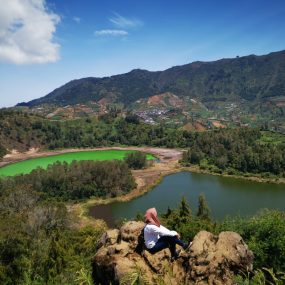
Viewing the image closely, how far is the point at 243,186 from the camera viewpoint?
3607 inches

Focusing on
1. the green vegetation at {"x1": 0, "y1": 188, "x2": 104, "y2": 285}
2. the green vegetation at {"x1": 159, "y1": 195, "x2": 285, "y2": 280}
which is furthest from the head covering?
the green vegetation at {"x1": 159, "y1": 195, "x2": 285, "y2": 280}

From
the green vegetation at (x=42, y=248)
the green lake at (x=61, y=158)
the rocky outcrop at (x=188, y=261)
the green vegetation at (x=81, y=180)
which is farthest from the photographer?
the green lake at (x=61, y=158)

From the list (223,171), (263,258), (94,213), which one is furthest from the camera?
(223,171)

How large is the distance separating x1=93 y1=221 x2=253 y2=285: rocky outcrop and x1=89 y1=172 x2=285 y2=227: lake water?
51.9 metres

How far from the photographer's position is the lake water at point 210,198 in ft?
230

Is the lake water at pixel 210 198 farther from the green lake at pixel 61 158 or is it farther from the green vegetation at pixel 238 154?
→ the green lake at pixel 61 158

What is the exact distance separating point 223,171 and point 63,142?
281 ft

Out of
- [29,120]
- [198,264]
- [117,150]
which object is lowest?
[117,150]

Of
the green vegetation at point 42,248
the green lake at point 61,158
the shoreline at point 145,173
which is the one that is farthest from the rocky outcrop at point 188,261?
the green lake at point 61,158

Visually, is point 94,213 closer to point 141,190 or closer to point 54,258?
point 141,190

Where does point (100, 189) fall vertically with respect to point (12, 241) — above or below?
below

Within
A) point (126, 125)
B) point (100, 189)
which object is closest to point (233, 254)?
point (100, 189)

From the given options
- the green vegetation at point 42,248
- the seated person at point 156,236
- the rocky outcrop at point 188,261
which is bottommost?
the green vegetation at point 42,248

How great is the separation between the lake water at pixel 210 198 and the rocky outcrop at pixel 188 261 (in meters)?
51.9
